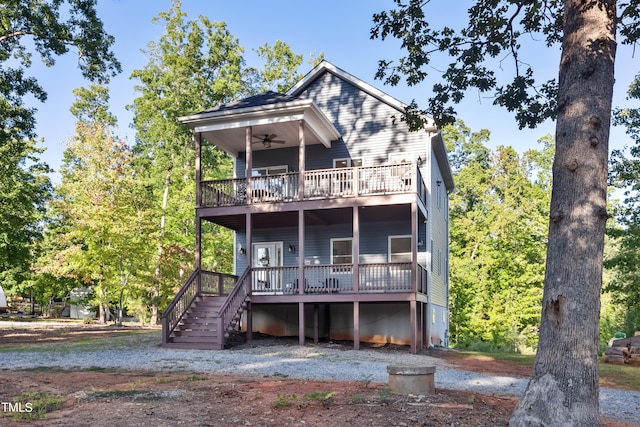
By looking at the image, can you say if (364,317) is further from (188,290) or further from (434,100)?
(434,100)

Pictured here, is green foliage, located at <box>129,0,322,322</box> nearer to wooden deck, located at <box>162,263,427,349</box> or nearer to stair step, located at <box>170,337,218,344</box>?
wooden deck, located at <box>162,263,427,349</box>

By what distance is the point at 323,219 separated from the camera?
1969cm

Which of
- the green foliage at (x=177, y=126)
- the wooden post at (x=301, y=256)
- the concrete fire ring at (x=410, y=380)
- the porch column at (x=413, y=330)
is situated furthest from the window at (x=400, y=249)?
the green foliage at (x=177, y=126)

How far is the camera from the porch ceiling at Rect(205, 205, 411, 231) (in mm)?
18281

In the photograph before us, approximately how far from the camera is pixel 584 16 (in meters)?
6.15

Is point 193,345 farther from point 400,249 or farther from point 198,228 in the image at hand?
point 400,249

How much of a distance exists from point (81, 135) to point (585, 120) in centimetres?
3235

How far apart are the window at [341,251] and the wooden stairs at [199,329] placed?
482cm

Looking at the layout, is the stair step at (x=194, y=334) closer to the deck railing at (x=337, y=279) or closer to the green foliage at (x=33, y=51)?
the deck railing at (x=337, y=279)

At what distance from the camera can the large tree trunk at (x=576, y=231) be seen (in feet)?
18.2

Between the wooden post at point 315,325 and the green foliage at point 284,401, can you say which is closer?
the green foliage at point 284,401

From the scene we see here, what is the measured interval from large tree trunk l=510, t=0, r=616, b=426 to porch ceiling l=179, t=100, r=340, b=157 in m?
11.6

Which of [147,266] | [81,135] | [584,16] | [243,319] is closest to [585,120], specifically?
[584,16]

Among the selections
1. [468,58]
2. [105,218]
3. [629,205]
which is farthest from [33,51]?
[629,205]
